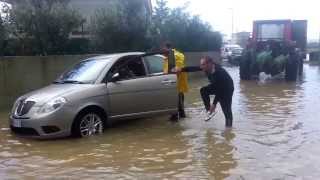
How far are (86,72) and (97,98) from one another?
35.0 inches

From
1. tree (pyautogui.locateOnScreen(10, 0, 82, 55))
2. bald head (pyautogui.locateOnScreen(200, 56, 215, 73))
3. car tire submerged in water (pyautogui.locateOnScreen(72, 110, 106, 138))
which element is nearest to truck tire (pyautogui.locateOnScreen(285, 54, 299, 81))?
tree (pyautogui.locateOnScreen(10, 0, 82, 55))

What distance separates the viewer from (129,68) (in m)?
10.9

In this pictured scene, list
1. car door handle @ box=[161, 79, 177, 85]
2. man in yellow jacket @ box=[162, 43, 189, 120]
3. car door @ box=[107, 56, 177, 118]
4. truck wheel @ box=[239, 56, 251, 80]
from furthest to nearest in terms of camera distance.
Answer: truck wheel @ box=[239, 56, 251, 80], man in yellow jacket @ box=[162, 43, 189, 120], car door handle @ box=[161, 79, 177, 85], car door @ box=[107, 56, 177, 118]

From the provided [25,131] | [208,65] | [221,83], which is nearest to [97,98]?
[25,131]

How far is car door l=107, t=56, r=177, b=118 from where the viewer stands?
10320 mm

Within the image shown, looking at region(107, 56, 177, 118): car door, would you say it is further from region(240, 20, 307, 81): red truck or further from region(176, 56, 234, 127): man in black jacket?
region(240, 20, 307, 81): red truck

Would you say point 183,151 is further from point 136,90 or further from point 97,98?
point 136,90

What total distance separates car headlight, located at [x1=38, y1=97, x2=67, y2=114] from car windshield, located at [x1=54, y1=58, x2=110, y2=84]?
0.92 meters

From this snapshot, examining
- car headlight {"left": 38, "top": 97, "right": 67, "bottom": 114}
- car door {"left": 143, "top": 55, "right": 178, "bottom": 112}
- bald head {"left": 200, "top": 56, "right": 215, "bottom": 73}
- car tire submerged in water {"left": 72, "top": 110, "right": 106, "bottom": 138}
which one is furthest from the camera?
car door {"left": 143, "top": 55, "right": 178, "bottom": 112}

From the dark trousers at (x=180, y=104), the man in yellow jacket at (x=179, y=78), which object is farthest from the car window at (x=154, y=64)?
the dark trousers at (x=180, y=104)

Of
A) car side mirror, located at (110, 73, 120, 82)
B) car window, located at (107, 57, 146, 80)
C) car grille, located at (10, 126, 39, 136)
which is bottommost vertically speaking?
car grille, located at (10, 126, 39, 136)

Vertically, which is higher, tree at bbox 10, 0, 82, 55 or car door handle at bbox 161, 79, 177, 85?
tree at bbox 10, 0, 82, 55

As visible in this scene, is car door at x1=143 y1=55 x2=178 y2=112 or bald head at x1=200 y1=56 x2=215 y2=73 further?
car door at x1=143 y1=55 x2=178 y2=112

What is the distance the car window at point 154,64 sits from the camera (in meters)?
11.2
